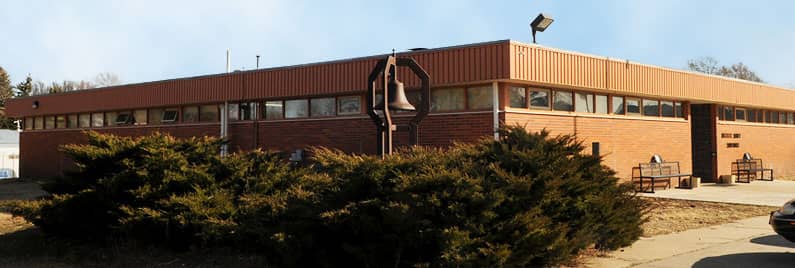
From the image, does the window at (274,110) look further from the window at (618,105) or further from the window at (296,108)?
the window at (618,105)

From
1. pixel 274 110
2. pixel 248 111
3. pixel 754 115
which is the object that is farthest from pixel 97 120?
pixel 754 115

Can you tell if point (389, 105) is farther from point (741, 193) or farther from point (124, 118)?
point (124, 118)

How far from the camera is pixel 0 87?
70875mm

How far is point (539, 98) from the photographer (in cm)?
1609

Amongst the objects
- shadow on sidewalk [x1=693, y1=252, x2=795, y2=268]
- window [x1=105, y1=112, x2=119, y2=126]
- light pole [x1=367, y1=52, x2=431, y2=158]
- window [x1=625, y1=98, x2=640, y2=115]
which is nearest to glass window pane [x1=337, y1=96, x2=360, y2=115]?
window [x1=625, y1=98, x2=640, y2=115]

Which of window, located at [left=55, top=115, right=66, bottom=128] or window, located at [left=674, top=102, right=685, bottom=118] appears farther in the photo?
window, located at [left=55, top=115, right=66, bottom=128]

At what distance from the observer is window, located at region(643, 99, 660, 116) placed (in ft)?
63.9

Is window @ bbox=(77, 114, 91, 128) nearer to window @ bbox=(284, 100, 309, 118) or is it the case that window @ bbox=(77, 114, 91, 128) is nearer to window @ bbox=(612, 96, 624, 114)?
window @ bbox=(284, 100, 309, 118)

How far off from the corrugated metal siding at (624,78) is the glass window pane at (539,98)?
50cm

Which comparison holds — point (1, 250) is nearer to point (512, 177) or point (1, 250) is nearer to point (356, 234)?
point (356, 234)

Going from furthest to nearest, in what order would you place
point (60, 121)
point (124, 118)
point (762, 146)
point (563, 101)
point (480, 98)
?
point (60, 121) → point (762, 146) → point (124, 118) → point (563, 101) → point (480, 98)

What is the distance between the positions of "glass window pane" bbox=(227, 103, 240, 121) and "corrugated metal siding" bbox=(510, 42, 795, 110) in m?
9.52

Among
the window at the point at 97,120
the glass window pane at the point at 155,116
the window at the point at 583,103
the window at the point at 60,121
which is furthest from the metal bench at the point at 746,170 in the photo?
the window at the point at 60,121

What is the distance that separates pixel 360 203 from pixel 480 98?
906cm
